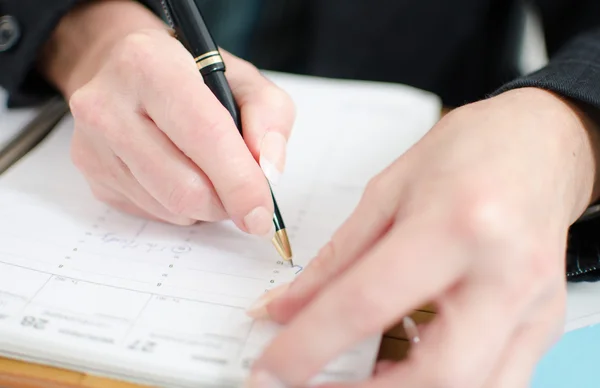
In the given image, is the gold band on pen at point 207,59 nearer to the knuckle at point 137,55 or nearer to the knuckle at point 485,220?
the knuckle at point 137,55

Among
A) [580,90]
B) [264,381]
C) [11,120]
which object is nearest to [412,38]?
[580,90]

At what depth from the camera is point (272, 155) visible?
411 mm

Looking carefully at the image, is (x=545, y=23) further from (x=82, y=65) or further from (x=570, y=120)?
(x=82, y=65)

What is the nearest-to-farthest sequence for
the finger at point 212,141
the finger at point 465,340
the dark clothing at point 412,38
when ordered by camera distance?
the finger at point 465,340
the finger at point 212,141
the dark clothing at point 412,38

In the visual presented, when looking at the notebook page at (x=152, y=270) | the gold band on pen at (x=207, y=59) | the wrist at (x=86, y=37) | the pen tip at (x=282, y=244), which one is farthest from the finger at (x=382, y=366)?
the wrist at (x=86, y=37)

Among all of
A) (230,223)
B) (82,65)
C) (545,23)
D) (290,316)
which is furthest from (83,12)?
(545,23)

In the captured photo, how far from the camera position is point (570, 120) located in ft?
1.26

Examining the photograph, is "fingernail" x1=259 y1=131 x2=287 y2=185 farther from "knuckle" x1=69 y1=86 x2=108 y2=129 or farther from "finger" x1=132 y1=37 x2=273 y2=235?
"knuckle" x1=69 y1=86 x2=108 y2=129

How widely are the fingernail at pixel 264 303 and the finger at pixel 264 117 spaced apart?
9 cm

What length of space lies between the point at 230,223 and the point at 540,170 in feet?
0.79

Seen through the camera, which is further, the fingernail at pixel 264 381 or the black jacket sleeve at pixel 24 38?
the black jacket sleeve at pixel 24 38

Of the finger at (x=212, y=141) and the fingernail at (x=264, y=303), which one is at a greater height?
the finger at (x=212, y=141)

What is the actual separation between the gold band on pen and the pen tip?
5.6 inches

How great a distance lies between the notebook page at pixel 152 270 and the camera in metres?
0.32
